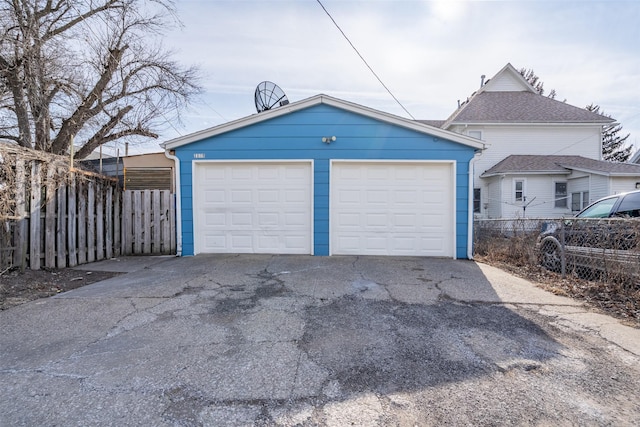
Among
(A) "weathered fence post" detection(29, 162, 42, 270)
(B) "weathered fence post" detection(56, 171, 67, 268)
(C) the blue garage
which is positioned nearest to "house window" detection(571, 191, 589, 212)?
(C) the blue garage

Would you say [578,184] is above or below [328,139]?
below

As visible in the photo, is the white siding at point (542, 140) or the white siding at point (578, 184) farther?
the white siding at point (542, 140)

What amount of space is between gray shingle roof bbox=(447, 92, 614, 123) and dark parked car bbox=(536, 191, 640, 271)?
1138 cm

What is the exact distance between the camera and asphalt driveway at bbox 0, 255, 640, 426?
6.51ft

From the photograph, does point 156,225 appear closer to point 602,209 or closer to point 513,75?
point 602,209

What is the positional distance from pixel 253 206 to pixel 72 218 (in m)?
3.44

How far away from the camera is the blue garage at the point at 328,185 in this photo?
23.8 ft

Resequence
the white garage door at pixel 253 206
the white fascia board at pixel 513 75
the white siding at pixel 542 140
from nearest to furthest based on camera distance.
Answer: the white garage door at pixel 253 206 < the white siding at pixel 542 140 < the white fascia board at pixel 513 75

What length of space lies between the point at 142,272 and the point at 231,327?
346 centimetres

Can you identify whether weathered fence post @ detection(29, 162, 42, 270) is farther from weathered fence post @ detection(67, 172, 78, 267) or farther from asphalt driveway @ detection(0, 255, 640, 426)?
asphalt driveway @ detection(0, 255, 640, 426)

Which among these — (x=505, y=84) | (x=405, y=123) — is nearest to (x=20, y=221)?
(x=405, y=123)

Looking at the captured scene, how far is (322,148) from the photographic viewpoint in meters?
7.33

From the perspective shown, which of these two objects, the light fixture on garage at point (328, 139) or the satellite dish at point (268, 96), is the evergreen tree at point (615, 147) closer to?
the satellite dish at point (268, 96)

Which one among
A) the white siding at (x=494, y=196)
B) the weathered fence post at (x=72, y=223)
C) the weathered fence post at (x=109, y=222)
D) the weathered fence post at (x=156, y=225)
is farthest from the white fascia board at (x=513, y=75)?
the weathered fence post at (x=72, y=223)
